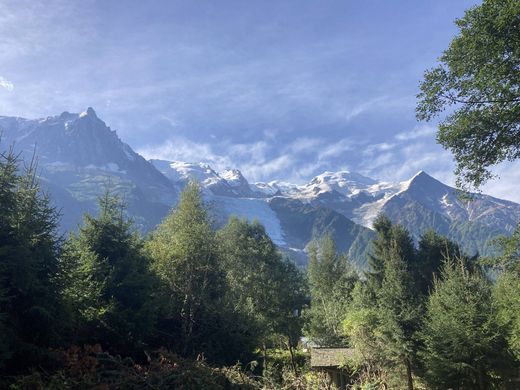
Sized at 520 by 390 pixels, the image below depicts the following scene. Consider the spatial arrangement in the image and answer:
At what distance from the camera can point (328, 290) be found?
52969 mm

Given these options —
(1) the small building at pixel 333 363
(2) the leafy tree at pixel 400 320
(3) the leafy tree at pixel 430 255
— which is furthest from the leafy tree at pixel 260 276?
(3) the leafy tree at pixel 430 255

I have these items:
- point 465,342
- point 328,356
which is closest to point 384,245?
point 328,356

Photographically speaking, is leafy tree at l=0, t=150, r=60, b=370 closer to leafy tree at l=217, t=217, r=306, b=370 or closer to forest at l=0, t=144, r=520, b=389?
forest at l=0, t=144, r=520, b=389

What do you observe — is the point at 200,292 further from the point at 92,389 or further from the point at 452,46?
the point at 452,46

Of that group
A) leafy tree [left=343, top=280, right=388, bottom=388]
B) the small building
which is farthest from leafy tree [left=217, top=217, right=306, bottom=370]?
leafy tree [left=343, top=280, right=388, bottom=388]

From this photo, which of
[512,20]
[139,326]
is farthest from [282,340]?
[512,20]

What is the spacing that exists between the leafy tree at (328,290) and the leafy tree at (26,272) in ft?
109

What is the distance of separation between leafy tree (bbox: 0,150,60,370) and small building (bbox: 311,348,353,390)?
22.9 meters

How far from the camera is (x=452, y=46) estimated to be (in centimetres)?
1300

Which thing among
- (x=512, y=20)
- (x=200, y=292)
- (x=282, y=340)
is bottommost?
(x=282, y=340)

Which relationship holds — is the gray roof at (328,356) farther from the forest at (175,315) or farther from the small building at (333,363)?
the forest at (175,315)

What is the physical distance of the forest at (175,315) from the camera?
10.9 meters

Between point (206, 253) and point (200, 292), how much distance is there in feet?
7.98

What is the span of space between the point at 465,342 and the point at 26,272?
791 inches
